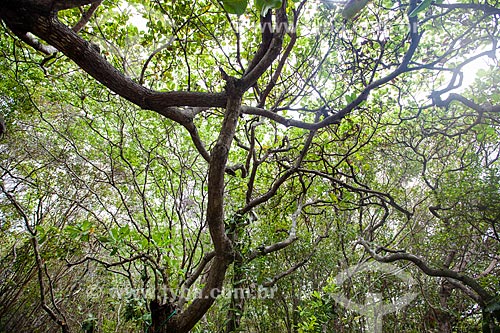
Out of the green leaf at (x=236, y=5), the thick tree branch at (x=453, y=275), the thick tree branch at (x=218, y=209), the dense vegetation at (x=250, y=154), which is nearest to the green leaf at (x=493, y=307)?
the dense vegetation at (x=250, y=154)

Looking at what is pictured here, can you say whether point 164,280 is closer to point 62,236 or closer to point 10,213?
point 62,236

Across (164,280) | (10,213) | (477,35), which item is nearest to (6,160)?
(10,213)

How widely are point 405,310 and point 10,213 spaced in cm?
605

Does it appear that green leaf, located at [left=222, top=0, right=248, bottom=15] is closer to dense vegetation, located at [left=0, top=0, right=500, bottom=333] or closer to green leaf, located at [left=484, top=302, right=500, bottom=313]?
dense vegetation, located at [left=0, top=0, right=500, bottom=333]

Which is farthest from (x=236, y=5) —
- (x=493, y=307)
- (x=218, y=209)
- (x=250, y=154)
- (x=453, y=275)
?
(x=453, y=275)

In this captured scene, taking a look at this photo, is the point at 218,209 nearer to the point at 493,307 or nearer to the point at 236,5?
the point at 236,5

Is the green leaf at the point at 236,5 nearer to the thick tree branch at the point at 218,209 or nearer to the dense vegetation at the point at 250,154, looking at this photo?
the dense vegetation at the point at 250,154

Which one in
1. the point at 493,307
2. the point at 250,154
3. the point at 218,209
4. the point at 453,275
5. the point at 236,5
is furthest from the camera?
the point at 250,154

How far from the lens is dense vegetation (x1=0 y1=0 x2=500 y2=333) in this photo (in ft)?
6.19

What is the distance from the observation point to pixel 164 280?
2129 millimetres

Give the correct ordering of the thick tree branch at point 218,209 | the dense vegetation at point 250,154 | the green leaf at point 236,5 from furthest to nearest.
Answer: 1. the dense vegetation at point 250,154
2. the thick tree branch at point 218,209
3. the green leaf at point 236,5

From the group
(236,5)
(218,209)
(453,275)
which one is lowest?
(236,5)

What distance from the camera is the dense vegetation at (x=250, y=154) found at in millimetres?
1886

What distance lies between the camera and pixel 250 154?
2.87m
